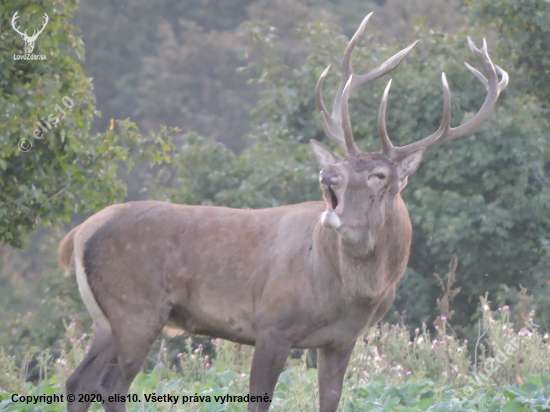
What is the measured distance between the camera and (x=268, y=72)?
1332 centimetres

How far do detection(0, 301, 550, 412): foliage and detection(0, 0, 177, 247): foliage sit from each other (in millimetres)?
1700

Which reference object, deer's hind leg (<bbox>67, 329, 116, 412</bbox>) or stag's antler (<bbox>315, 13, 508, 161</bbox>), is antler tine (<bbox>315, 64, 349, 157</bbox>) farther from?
deer's hind leg (<bbox>67, 329, 116, 412</bbox>)

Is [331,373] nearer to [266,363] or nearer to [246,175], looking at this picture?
[266,363]

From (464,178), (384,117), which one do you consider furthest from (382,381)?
(464,178)

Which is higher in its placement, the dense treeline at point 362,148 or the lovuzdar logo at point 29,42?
the lovuzdar logo at point 29,42

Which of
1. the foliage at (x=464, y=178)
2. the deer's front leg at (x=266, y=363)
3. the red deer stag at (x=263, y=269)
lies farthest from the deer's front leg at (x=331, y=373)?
the foliage at (x=464, y=178)

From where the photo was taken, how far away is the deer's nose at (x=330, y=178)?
4.07 metres

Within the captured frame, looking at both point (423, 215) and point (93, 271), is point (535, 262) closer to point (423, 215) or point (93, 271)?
point (423, 215)

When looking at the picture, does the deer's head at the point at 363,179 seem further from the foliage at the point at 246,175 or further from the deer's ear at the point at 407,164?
the foliage at the point at 246,175

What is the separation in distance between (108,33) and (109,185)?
17.2 m

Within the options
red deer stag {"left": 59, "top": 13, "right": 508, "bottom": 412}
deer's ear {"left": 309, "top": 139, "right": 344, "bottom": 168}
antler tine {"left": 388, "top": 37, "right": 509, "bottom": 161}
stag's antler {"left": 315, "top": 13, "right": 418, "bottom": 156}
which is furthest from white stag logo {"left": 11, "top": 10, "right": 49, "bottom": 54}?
antler tine {"left": 388, "top": 37, "right": 509, "bottom": 161}

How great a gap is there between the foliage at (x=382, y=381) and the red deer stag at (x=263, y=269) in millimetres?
376

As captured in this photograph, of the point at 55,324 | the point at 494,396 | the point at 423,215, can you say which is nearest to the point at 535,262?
the point at 423,215

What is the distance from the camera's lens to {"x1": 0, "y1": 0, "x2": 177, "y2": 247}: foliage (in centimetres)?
724
